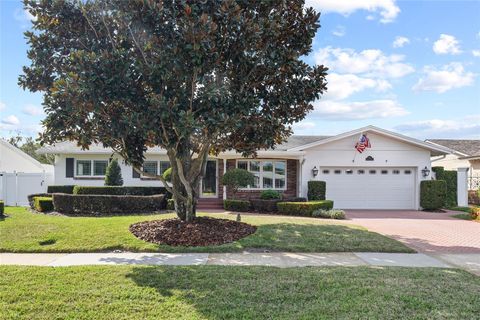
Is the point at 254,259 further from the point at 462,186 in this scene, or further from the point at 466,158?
the point at 466,158

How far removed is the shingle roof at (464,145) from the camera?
24309mm

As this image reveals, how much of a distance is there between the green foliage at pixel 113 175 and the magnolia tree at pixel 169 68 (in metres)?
8.39

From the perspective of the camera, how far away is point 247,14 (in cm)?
795

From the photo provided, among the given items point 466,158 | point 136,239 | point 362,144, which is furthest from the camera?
point 466,158

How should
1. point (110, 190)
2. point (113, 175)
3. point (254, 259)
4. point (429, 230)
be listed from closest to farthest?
point (254, 259) → point (429, 230) → point (110, 190) → point (113, 175)

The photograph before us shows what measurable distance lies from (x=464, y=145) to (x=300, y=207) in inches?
748

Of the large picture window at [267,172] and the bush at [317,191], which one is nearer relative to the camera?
the bush at [317,191]

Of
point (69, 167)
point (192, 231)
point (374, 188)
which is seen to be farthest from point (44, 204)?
point (374, 188)

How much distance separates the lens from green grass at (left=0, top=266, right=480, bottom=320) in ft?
14.1

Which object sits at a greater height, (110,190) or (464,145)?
(464,145)

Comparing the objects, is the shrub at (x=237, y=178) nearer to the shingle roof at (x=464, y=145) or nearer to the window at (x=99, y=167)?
the window at (x=99, y=167)

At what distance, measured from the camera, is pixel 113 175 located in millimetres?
17281

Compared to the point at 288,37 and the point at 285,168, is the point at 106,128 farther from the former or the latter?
the point at 285,168

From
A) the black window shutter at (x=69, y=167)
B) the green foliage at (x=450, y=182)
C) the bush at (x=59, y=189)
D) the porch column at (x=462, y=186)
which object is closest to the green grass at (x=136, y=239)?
the bush at (x=59, y=189)
